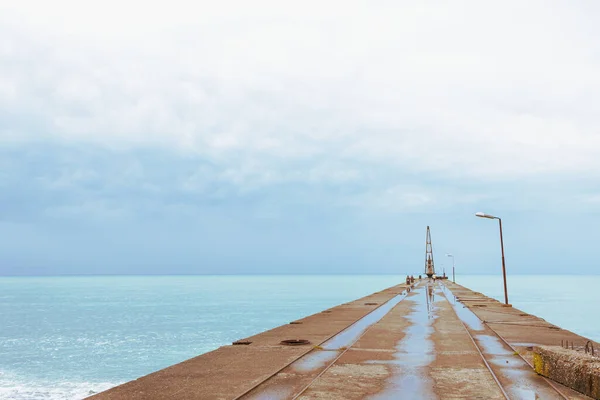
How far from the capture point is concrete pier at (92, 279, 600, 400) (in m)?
11.4

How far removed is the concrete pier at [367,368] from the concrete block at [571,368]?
0.69 feet

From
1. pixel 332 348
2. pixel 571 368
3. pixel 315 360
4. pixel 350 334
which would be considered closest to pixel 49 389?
pixel 350 334

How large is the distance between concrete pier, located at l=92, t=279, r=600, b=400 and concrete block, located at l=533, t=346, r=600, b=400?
0.21 meters

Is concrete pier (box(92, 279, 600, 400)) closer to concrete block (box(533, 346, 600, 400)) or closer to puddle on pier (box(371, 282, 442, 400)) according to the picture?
puddle on pier (box(371, 282, 442, 400))

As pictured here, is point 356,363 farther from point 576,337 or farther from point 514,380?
point 576,337

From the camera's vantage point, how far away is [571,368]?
1168 centimetres

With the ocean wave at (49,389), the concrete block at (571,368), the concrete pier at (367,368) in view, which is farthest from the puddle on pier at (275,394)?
the ocean wave at (49,389)

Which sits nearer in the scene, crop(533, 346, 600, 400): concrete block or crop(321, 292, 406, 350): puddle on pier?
crop(533, 346, 600, 400): concrete block

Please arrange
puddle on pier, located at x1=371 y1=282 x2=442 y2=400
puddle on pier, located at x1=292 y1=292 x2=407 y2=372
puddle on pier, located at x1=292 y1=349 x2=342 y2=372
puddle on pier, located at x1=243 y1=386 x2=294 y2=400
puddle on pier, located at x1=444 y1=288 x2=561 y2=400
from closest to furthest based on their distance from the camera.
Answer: puddle on pier, located at x1=243 y1=386 x2=294 y2=400 → puddle on pier, located at x1=444 y1=288 x2=561 y2=400 → puddle on pier, located at x1=371 y1=282 x2=442 y2=400 → puddle on pier, located at x1=292 y1=349 x2=342 y2=372 → puddle on pier, located at x1=292 y1=292 x2=407 y2=372

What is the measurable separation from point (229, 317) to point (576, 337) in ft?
221

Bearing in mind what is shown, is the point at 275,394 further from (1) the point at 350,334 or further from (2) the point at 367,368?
(1) the point at 350,334

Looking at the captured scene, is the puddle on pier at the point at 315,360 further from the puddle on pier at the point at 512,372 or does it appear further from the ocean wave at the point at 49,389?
the ocean wave at the point at 49,389

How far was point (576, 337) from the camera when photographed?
850 inches

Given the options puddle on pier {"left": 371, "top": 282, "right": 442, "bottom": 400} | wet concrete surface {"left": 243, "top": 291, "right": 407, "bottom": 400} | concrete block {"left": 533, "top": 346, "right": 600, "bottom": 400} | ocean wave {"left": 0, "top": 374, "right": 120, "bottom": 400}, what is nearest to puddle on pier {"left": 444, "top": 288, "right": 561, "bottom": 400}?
concrete block {"left": 533, "top": 346, "right": 600, "bottom": 400}
